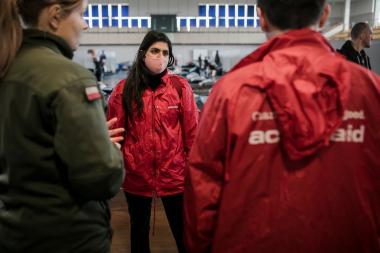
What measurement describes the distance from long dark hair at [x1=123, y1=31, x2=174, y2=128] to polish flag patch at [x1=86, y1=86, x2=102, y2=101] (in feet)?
3.74

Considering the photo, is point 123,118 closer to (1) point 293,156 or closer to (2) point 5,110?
(2) point 5,110

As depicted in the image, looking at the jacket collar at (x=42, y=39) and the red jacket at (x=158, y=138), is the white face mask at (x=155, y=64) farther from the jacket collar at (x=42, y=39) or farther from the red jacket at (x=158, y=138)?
the jacket collar at (x=42, y=39)

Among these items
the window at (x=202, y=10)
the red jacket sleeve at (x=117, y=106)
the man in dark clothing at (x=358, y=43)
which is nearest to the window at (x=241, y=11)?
the window at (x=202, y=10)

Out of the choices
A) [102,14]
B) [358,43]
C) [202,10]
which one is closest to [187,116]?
[358,43]

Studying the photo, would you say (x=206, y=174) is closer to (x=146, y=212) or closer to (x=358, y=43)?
(x=146, y=212)

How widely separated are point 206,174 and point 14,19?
2.29 ft

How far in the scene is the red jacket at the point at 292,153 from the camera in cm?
97

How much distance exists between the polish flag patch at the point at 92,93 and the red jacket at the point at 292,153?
0.31 metres

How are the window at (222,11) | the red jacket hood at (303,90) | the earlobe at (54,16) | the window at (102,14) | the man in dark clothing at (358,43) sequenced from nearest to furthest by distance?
1. the red jacket hood at (303,90)
2. the earlobe at (54,16)
3. the man in dark clothing at (358,43)
4. the window at (102,14)
5. the window at (222,11)

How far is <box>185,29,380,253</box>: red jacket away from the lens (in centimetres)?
97

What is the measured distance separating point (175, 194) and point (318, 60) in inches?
58.4

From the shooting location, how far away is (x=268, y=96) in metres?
0.98

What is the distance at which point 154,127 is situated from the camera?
219cm

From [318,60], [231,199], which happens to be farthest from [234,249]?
[318,60]
